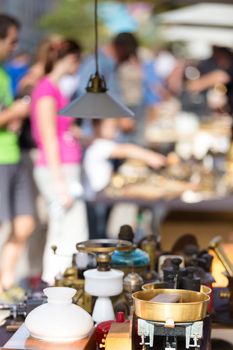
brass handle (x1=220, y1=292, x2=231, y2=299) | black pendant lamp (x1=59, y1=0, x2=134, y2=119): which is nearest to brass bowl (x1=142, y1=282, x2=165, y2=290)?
brass handle (x1=220, y1=292, x2=231, y2=299)

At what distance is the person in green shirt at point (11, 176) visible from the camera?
255 inches

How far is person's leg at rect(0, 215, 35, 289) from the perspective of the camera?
6.82 m

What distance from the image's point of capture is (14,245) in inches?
275

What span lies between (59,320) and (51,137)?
4.06m

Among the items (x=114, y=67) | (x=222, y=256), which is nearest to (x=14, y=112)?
(x=114, y=67)

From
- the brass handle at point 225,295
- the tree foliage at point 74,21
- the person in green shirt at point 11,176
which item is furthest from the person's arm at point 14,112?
the tree foliage at point 74,21

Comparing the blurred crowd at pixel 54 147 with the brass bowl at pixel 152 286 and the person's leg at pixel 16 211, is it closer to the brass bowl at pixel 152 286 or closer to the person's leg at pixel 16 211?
the person's leg at pixel 16 211

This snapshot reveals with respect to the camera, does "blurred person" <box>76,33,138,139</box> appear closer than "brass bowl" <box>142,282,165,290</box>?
No

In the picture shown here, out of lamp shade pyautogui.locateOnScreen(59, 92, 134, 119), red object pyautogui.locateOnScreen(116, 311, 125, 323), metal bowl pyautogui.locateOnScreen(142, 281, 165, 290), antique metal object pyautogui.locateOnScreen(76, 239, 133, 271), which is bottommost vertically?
red object pyautogui.locateOnScreen(116, 311, 125, 323)

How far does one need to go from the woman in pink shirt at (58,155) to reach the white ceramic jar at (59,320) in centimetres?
377

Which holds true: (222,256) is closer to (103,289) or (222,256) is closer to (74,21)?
(103,289)

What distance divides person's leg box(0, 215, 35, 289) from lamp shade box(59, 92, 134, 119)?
289 cm

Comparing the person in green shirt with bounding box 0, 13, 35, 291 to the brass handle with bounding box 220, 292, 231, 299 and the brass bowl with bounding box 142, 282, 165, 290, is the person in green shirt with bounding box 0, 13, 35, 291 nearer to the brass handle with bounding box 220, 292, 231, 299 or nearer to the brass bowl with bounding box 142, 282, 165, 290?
the brass handle with bounding box 220, 292, 231, 299

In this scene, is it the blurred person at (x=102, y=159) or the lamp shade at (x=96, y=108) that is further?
the blurred person at (x=102, y=159)
